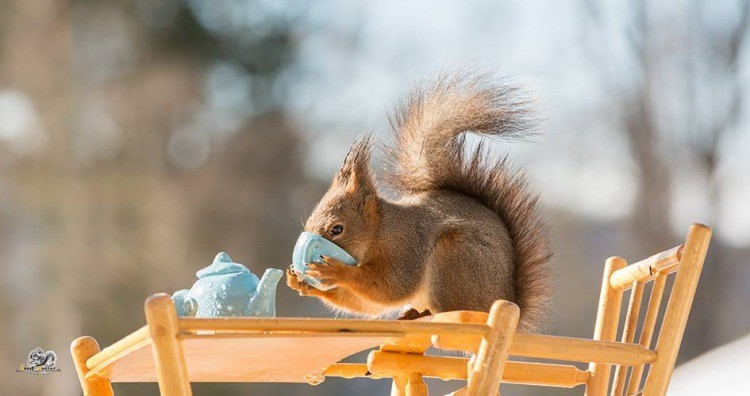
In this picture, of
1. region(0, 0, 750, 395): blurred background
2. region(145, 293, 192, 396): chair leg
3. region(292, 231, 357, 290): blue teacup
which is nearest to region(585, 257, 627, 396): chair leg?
region(292, 231, 357, 290): blue teacup

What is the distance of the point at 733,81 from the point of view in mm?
4887

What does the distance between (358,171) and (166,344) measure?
0.64 m

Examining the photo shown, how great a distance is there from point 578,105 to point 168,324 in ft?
13.6

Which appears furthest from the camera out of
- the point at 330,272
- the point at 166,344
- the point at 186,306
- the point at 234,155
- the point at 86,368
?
the point at 234,155

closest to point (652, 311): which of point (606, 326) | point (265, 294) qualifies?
point (606, 326)

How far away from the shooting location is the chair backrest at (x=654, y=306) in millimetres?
1250

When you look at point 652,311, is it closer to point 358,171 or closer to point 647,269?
point 647,269

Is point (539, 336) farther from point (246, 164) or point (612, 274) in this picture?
point (246, 164)

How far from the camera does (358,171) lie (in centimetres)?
159

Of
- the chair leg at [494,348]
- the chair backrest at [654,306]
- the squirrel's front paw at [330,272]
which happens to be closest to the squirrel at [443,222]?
the squirrel's front paw at [330,272]

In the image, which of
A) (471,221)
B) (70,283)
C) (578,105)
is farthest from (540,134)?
(70,283)

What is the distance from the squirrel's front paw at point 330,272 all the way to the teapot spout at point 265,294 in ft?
0.51

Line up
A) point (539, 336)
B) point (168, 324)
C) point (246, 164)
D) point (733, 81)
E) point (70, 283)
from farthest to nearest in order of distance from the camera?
point (246, 164), point (70, 283), point (733, 81), point (539, 336), point (168, 324)

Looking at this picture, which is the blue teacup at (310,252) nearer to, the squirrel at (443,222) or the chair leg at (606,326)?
the squirrel at (443,222)
